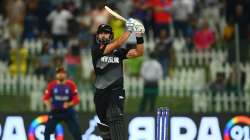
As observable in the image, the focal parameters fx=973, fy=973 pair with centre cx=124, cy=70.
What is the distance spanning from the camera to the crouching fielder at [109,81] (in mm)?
15078

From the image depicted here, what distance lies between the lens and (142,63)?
81.9 ft

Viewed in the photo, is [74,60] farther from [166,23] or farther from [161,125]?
[161,125]

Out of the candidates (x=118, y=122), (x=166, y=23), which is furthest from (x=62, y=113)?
(x=166, y=23)

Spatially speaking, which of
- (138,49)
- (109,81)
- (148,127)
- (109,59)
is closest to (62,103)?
(148,127)

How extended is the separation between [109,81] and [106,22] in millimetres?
11021

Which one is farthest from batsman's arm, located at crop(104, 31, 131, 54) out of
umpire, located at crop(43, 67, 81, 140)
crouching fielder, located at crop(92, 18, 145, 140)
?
umpire, located at crop(43, 67, 81, 140)

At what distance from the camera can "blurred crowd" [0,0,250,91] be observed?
2558cm

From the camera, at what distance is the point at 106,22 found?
26141 millimetres

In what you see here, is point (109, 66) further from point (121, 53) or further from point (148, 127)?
point (148, 127)

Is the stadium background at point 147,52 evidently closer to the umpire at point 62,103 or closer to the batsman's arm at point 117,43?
the umpire at point 62,103

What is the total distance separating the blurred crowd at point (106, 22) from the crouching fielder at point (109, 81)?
9.79 meters

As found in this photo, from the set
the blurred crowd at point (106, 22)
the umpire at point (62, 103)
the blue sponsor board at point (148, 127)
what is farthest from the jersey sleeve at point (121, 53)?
the blurred crowd at point (106, 22)

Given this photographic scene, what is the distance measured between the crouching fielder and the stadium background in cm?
854

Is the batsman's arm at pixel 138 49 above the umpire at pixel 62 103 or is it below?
above
